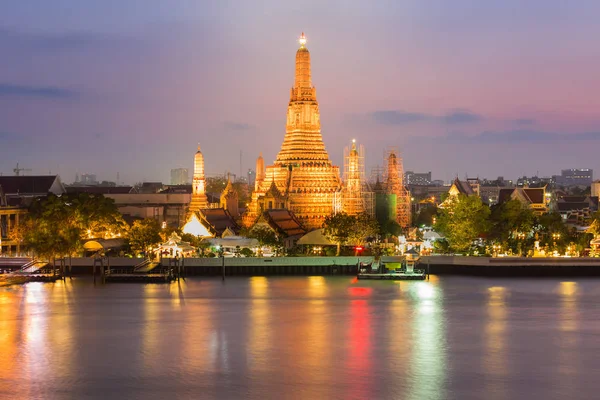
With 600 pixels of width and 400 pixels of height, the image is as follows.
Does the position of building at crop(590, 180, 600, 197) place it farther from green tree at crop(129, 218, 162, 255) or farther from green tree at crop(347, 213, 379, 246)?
green tree at crop(129, 218, 162, 255)

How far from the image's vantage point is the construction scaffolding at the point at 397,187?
79.2m

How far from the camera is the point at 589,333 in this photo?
136ft

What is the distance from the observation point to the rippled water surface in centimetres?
3272

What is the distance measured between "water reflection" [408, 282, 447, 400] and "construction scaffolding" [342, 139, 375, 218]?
20.0 m

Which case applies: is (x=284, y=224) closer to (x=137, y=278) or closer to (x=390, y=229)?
(x=390, y=229)

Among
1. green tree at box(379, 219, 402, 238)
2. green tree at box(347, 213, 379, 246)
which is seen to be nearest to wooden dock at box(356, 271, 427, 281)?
green tree at box(347, 213, 379, 246)

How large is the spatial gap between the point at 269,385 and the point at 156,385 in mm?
3638

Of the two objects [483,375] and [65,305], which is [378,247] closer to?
[65,305]

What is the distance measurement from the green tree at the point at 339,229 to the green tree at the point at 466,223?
661 centimetres

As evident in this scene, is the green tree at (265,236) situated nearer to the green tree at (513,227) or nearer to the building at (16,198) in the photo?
the green tree at (513,227)

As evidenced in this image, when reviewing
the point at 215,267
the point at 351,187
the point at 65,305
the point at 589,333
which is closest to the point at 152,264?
the point at 215,267

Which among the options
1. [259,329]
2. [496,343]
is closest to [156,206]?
[259,329]

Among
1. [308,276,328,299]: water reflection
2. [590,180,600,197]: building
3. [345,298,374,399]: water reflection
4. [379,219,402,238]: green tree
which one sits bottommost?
[345,298,374,399]: water reflection

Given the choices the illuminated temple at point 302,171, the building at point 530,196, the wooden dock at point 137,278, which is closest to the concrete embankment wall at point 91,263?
the wooden dock at point 137,278
